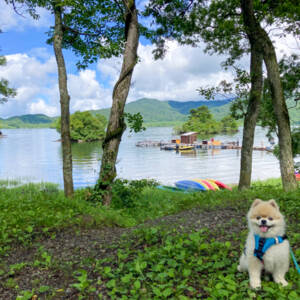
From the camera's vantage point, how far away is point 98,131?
368 feet

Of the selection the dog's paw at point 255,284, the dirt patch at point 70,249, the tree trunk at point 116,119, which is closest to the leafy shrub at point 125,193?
the tree trunk at point 116,119

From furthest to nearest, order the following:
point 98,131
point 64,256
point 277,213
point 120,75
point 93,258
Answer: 1. point 98,131
2. point 120,75
3. point 64,256
4. point 93,258
5. point 277,213

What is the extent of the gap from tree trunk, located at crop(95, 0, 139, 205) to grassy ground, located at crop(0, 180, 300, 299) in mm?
1629

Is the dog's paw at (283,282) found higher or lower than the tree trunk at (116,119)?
lower

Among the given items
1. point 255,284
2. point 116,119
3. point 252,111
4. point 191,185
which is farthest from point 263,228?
point 191,185

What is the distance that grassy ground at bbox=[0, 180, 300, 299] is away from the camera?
3799 millimetres

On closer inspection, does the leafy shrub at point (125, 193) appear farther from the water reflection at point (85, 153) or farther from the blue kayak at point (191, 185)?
the water reflection at point (85, 153)

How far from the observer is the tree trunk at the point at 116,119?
9.91m

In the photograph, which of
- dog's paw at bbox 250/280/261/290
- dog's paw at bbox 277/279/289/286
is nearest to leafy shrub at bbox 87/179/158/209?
dog's paw at bbox 250/280/261/290

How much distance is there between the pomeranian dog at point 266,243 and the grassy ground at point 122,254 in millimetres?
193

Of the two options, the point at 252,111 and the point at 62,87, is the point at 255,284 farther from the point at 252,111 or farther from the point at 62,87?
the point at 252,111

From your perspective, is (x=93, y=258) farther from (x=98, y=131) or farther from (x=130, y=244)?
(x=98, y=131)

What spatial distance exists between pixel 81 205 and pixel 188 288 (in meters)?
5.63

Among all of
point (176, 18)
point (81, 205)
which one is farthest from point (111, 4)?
point (81, 205)
